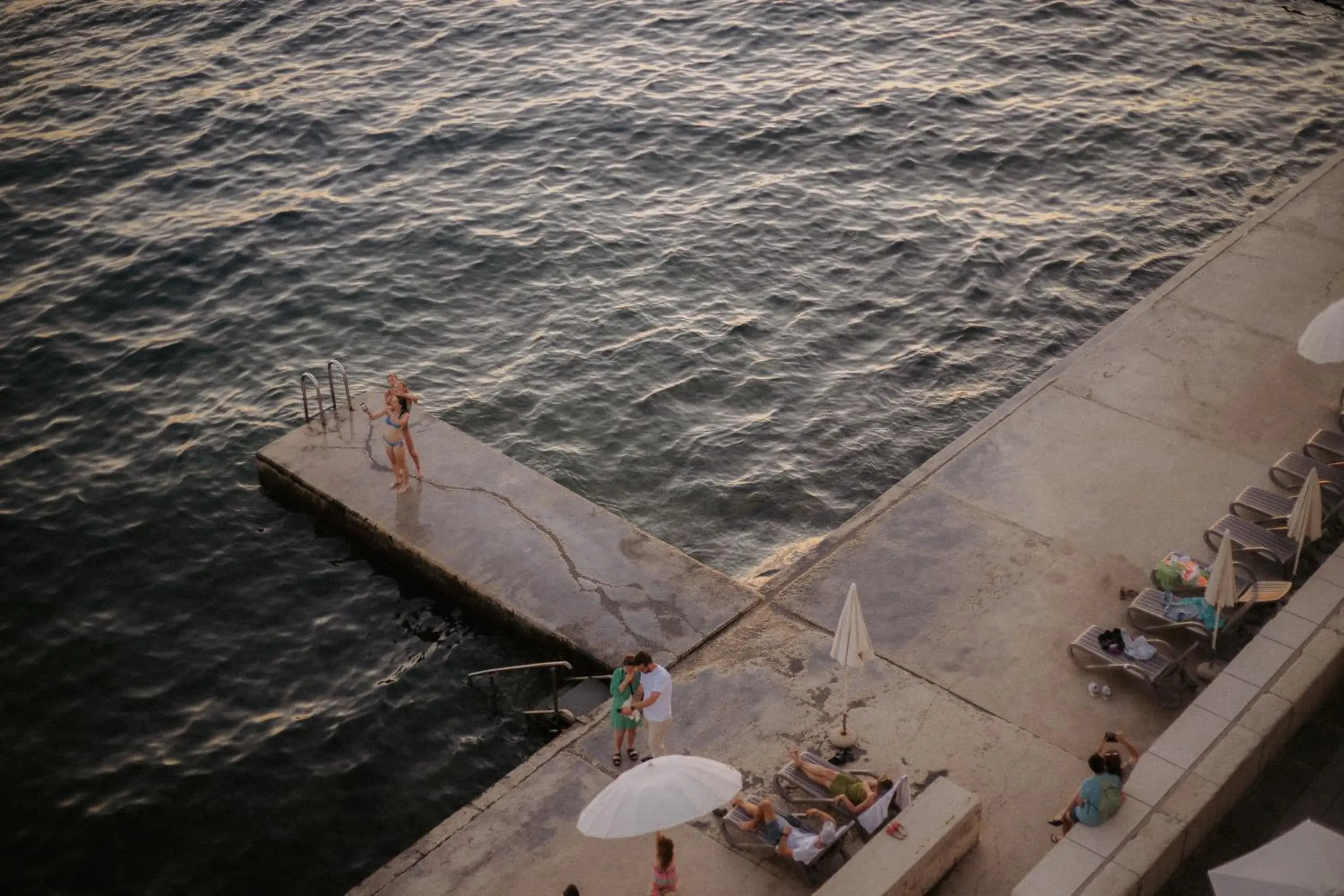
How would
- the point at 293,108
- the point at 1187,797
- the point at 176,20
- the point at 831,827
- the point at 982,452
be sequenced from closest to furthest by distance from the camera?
the point at 1187,797 < the point at 831,827 < the point at 982,452 < the point at 293,108 < the point at 176,20

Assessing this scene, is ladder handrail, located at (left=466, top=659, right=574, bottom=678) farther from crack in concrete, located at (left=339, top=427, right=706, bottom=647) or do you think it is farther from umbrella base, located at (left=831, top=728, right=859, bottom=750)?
umbrella base, located at (left=831, top=728, right=859, bottom=750)

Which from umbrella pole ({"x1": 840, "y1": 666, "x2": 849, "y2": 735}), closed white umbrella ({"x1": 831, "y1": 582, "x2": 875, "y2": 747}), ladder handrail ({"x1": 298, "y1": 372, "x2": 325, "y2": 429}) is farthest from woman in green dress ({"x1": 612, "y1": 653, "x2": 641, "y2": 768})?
ladder handrail ({"x1": 298, "y1": 372, "x2": 325, "y2": 429})

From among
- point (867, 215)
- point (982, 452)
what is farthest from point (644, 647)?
point (867, 215)

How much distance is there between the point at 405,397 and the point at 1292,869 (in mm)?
13227

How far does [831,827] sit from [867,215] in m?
16.8

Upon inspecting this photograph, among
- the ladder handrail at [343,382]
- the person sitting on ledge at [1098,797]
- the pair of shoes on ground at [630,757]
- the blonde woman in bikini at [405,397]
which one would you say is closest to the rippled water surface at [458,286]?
the ladder handrail at [343,382]

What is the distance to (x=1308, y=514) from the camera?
642 inches

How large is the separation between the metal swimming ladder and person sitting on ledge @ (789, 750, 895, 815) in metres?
9.87

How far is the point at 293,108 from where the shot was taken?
3122 centimetres

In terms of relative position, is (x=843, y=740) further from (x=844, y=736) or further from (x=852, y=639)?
(x=852, y=639)

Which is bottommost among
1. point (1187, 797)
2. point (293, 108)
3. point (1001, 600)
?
point (1001, 600)

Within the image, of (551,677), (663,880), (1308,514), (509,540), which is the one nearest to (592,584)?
(551,677)

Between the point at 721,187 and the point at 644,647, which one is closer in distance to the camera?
the point at 644,647

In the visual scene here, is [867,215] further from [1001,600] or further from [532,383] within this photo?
[1001,600]
